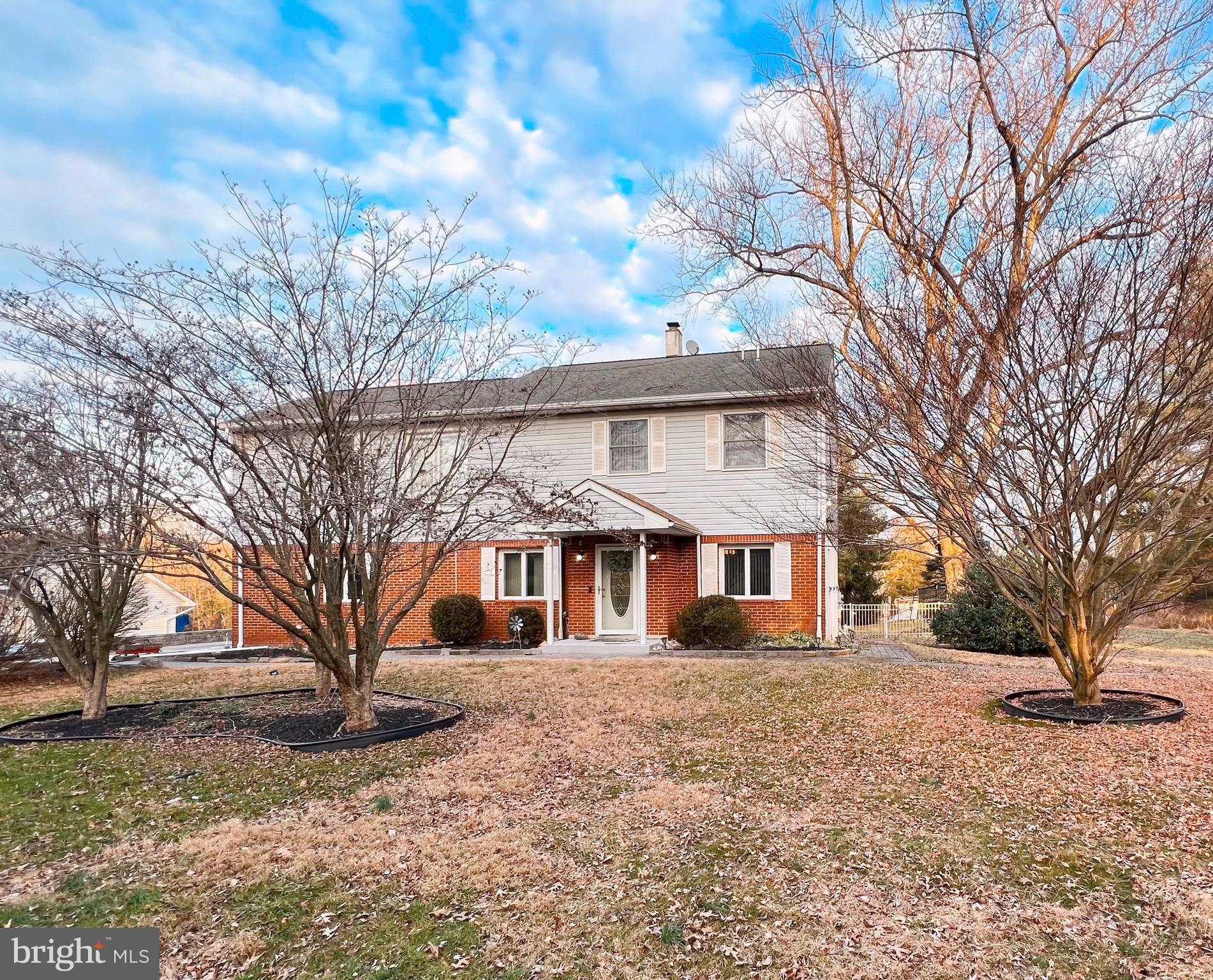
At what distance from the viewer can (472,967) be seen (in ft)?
9.82

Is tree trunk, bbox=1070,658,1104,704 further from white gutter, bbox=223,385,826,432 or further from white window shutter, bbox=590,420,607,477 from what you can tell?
white window shutter, bbox=590,420,607,477

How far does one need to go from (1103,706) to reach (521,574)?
1099 centimetres

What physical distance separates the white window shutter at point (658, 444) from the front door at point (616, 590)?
1820 mm

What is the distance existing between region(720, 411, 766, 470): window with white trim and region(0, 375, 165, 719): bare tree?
34.0ft

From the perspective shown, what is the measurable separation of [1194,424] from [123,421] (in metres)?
8.84

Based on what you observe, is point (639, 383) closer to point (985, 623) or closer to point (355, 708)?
point (985, 623)

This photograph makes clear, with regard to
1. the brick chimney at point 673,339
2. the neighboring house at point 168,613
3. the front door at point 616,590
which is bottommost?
the neighboring house at point 168,613

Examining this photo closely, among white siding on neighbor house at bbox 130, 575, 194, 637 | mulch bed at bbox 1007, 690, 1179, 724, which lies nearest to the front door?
mulch bed at bbox 1007, 690, 1179, 724

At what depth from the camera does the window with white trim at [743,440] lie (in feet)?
48.0

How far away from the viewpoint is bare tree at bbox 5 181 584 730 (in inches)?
232

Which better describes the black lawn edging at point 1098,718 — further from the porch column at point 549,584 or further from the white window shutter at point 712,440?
the porch column at point 549,584

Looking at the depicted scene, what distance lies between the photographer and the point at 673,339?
1856 cm

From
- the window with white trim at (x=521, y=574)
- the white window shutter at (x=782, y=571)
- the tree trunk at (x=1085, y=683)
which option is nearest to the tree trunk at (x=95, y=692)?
the window with white trim at (x=521, y=574)

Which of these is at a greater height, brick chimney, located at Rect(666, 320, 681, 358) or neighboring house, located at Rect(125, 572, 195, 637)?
brick chimney, located at Rect(666, 320, 681, 358)
